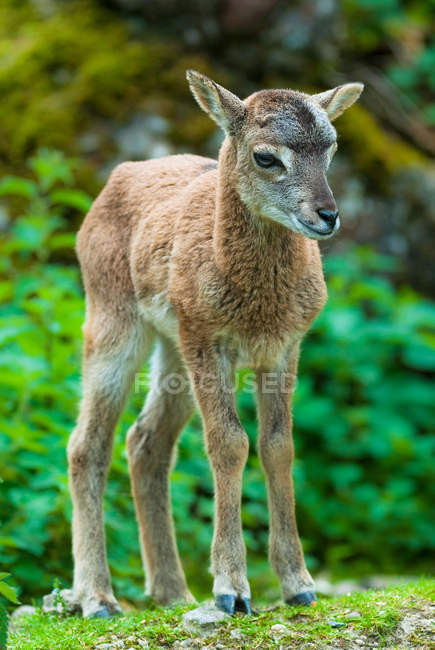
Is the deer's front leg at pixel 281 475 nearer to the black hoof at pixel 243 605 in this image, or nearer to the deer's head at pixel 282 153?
the black hoof at pixel 243 605

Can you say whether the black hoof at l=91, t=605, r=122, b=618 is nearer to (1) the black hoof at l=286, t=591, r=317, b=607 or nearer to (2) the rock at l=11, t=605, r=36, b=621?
(2) the rock at l=11, t=605, r=36, b=621

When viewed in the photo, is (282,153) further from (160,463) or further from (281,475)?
(160,463)

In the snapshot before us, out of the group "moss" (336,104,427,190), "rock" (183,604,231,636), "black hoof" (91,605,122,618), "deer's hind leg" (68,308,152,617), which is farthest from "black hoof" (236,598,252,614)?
"moss" (336,104,427,190)

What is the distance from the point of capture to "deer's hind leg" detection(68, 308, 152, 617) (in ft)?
21.7

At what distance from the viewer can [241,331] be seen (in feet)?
19.1

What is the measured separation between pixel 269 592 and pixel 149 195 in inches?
157

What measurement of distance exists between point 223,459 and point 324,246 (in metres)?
5.84

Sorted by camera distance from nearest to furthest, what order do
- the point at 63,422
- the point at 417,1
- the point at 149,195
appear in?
1. the point at 149,195
2. the point at 63,422
3. the point at 417,1

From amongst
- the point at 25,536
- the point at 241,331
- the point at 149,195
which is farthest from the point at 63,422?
the point at 241,331

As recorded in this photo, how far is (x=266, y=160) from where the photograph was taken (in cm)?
563

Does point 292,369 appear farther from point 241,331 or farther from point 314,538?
point 314,538

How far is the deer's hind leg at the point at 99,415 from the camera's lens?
261 inches

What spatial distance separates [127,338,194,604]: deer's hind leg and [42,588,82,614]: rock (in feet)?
2.36

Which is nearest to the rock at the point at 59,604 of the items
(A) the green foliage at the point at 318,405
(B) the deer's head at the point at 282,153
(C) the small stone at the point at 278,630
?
(A) the green foliage at the point at 318,405
